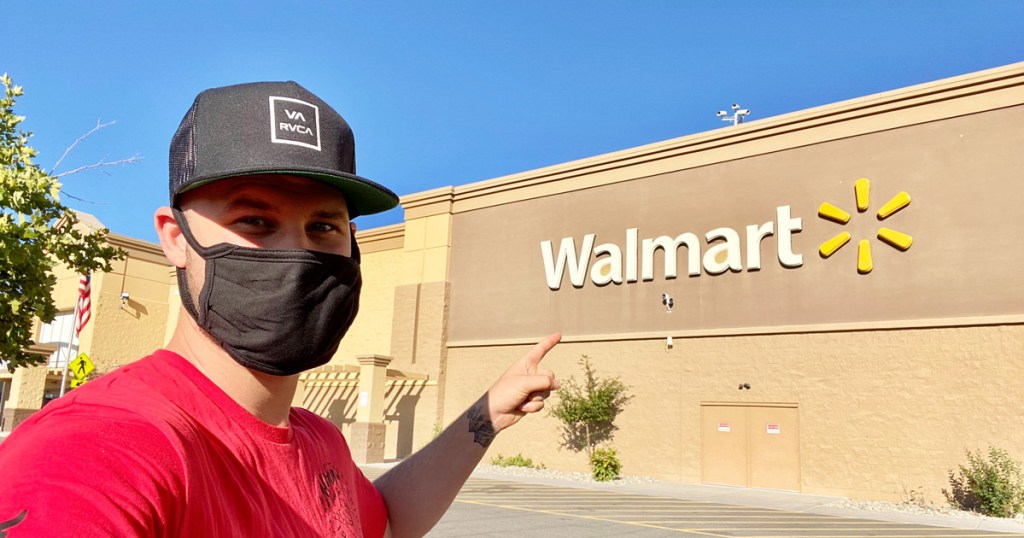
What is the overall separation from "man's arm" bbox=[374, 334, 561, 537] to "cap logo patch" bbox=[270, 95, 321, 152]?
109cm

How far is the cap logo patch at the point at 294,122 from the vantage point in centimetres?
148

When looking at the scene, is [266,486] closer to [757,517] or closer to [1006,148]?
[757,517]

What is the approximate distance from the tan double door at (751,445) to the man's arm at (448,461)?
2005cm

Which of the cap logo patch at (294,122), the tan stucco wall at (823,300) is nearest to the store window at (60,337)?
the tan stucco wall at (823,300)

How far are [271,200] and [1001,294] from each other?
20.8m

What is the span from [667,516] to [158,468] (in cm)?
1446

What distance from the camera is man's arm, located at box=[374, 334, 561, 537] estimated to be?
2312mm

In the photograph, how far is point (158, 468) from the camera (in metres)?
1.08

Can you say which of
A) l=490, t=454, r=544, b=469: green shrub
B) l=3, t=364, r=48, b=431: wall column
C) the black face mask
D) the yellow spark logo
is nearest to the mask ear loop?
the black face mask

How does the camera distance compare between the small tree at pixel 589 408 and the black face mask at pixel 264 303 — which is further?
the small tree at pixel 589 408

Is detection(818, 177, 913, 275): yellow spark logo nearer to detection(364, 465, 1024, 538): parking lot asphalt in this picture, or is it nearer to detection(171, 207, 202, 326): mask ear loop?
detection(364, 465, 1024, 538): parking lot asphalt

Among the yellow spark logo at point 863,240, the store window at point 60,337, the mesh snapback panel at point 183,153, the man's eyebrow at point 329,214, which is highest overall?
the yellow spark logo at point 863,240

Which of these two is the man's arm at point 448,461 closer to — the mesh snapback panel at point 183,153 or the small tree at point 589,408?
the mesh snapback panel at point 183,153

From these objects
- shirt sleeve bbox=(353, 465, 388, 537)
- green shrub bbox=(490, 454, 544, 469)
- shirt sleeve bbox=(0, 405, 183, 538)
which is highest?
shirt sleeve bbox=(0, 405, 183, 538)
